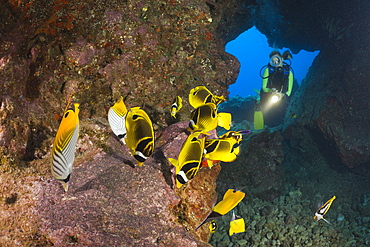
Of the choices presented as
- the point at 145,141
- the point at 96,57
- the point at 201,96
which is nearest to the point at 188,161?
the point at 145,141

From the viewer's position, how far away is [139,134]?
1.37m

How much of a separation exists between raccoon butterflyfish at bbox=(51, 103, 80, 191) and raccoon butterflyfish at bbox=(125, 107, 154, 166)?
16.5 inches

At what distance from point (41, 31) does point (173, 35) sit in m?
2.55

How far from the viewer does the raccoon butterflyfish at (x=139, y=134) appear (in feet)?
4.47

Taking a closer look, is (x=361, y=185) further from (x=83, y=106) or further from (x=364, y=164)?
(x=83, y=106)

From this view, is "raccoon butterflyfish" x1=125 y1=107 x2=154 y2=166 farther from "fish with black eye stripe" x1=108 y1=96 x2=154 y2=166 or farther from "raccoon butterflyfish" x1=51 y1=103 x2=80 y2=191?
"raccoon butterflyfish" x1=51 y1=103 x2=80 y2=191

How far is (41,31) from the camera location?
376cm

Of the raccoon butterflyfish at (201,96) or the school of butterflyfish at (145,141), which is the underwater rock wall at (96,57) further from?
the school of butterflyfish at (145,141)

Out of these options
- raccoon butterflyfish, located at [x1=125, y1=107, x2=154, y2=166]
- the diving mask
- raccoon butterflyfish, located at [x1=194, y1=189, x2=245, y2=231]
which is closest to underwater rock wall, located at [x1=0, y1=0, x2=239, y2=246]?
raccoon butterflyfish, located at [x1=194, y1=189, x2=245, y2=231]

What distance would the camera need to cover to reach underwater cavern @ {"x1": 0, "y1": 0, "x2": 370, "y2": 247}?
194cm

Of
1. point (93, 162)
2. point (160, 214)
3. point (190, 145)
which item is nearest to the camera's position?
point (190, 145)

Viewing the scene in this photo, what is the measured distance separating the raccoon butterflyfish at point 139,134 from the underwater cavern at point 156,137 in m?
0.81

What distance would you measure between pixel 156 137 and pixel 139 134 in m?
2.25

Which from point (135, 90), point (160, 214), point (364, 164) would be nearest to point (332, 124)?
point (364, 164)
